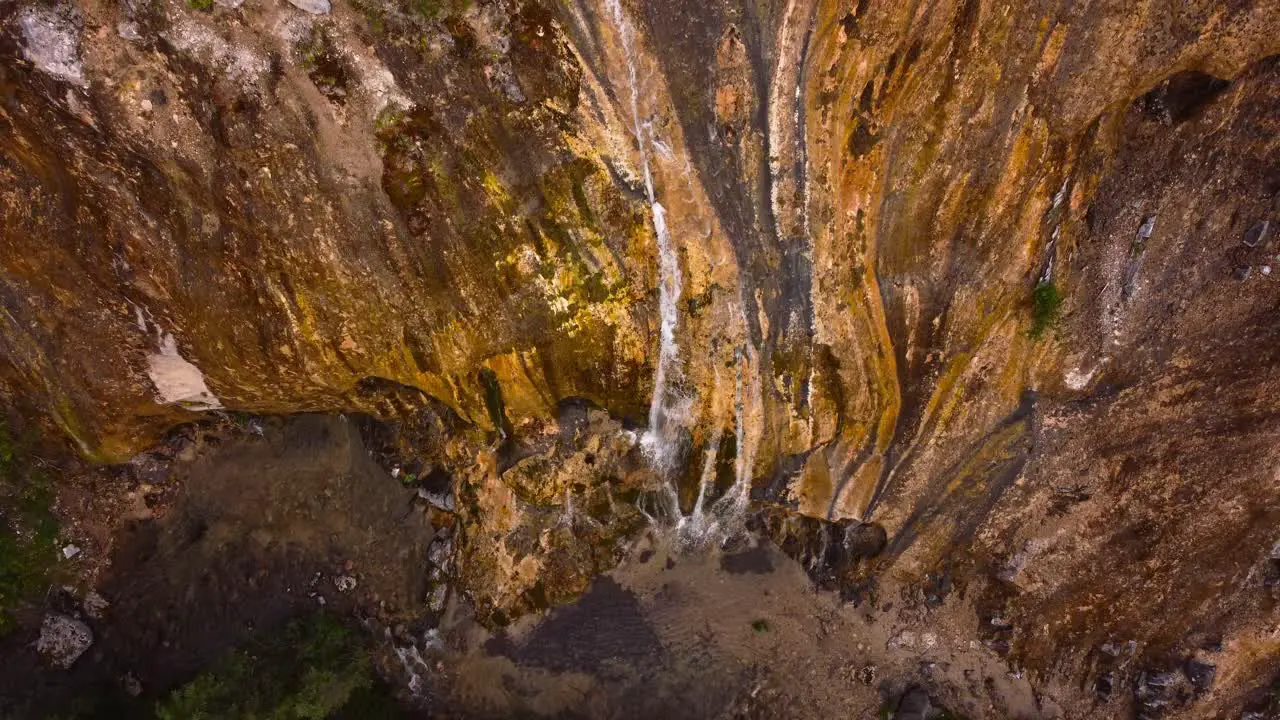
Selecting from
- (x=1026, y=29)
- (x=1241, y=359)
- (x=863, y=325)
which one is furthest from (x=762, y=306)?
(x=1241, y=359)

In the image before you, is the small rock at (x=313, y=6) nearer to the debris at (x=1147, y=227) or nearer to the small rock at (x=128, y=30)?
the small rock at (x=128, y=30)

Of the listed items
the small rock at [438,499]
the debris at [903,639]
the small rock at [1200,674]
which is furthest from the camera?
the debris at [903,639]

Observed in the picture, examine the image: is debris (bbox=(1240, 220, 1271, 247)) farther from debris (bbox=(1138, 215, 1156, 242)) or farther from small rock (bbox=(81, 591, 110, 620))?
small rock (bbox=(81, 591, 110, 620))

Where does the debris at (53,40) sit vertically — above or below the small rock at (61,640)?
above

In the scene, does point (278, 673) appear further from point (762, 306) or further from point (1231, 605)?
point (1231, 605)

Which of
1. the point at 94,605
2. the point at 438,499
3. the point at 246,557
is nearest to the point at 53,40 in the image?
the point at 438,499

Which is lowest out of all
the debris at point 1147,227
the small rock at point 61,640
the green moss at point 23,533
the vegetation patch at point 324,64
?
the small rock at point 61,640

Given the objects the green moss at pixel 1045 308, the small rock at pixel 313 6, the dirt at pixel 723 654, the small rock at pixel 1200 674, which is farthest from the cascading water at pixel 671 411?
the small rock at pixel 1200 674

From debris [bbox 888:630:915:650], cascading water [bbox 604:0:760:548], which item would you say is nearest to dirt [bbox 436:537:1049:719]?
debris [bbox 888:630:915:650]
